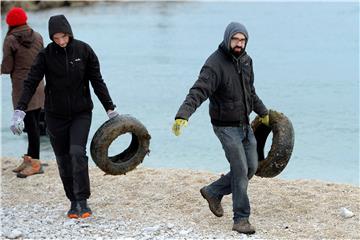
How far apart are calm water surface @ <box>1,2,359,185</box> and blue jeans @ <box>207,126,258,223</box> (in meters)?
2.62

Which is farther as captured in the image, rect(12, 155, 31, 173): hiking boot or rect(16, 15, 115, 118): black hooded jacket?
rect(12, 155, 31, 173): hiking boot

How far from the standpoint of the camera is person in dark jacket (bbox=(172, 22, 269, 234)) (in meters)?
5.47

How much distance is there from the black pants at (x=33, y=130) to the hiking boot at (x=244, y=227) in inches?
119

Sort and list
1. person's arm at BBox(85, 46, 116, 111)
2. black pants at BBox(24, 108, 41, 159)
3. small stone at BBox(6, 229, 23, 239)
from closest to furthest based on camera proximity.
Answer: small stone at BBox(6, 229, 23, 239)
person's arm at BBox(85, 46, 116, 111)
black pants at BBox(24, 108, 41, 159)

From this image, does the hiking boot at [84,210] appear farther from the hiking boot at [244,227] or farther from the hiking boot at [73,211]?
the hiking boot at [244,227]

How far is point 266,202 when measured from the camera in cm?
644

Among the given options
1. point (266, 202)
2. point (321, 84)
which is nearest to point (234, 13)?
point (321, 84)

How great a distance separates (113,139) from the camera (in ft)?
20.1

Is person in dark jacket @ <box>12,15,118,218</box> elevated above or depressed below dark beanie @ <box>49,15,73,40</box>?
below

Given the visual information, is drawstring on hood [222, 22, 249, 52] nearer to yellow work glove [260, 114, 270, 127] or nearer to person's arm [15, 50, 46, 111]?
yellow work glove [260, 114, 270, 127]

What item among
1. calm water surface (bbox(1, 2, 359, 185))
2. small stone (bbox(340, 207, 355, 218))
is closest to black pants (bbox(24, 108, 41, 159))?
calm water surface (bbox(1, 2, 359, 185))

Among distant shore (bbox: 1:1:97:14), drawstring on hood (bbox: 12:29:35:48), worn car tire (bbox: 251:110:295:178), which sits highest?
drawstring on hood (bbox: 12:29:35:48)

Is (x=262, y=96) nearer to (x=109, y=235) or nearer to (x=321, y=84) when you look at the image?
(x=321, y=84)

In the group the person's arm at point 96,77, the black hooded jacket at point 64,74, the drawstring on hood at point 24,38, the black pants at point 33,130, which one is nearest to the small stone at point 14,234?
the black hooded jacket at point 64,74
